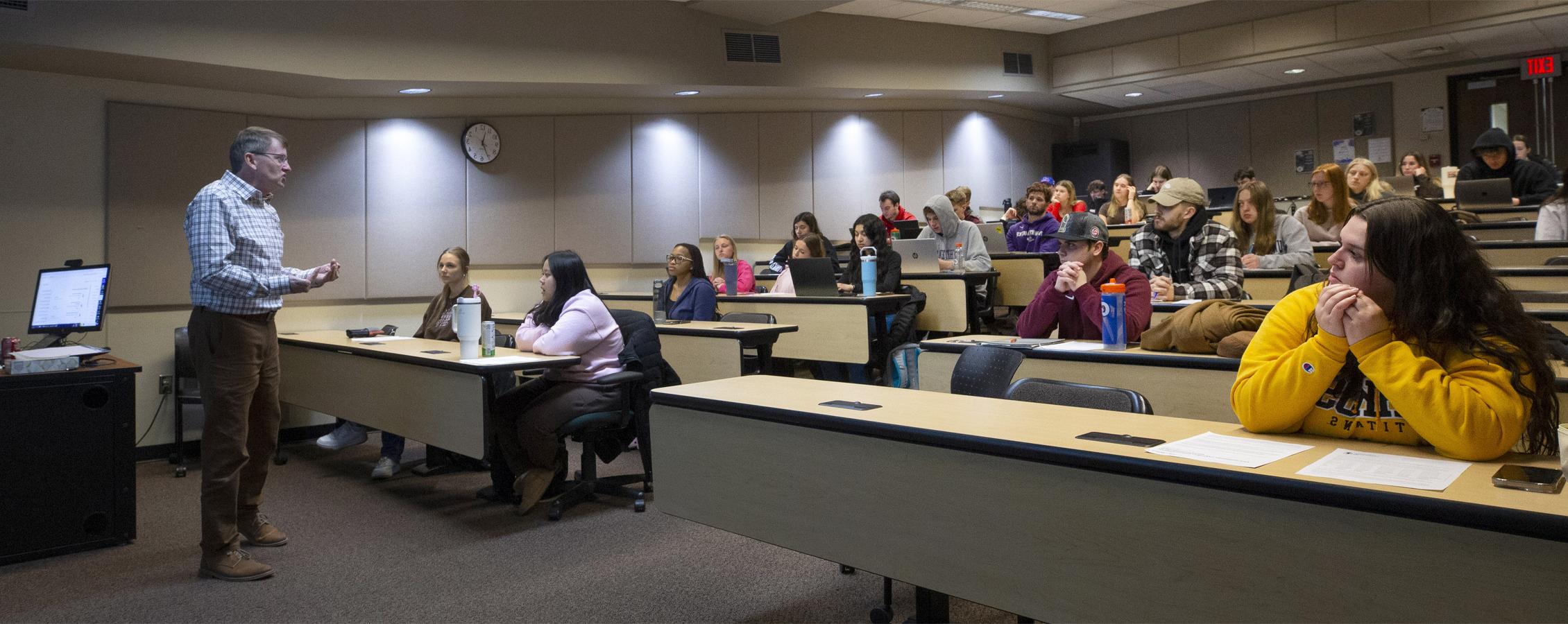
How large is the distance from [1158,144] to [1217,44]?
7.97 ft

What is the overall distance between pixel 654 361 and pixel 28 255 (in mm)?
4145

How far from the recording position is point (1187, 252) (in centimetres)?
409

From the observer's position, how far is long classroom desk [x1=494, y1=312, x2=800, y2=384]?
4.74 m

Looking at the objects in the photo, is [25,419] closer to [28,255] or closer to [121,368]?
[121,368]

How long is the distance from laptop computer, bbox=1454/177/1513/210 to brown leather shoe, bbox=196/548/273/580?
786cm

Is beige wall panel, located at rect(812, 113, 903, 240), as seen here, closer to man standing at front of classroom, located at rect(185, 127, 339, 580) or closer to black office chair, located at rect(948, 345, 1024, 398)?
man standing at front of classroom, located at rect(185, 127, 339, 580)

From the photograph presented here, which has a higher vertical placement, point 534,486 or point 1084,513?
point 1084,513

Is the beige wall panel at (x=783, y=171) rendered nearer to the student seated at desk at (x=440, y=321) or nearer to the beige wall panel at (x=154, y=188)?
the student seated at desk at (x=440, y=321)

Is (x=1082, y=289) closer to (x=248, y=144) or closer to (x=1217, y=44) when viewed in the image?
(x=248, y=144)

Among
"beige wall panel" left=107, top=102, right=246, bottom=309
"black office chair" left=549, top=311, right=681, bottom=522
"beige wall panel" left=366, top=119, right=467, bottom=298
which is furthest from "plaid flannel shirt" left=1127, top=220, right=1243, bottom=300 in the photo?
"beige wall panel" left=107, top=102, right=246, bottom=309

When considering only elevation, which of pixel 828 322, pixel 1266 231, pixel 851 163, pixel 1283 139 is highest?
pixel 1283 139

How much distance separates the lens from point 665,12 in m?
7.25

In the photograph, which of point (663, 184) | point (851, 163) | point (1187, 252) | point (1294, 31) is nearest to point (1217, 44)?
point (1294, 31)

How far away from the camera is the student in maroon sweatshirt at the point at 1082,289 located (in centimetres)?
335
